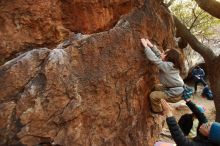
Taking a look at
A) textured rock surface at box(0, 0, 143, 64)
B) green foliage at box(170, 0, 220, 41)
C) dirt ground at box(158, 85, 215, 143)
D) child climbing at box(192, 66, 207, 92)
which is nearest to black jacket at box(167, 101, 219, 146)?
textured rock surface at box(0, 0, 143, 64)

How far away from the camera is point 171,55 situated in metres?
6.85

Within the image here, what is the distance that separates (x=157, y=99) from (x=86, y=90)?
184 centimetres

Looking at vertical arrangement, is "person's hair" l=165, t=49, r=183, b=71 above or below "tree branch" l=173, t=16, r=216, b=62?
below

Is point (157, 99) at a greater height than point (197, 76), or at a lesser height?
lesser

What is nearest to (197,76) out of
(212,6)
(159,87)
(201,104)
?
(201,104)

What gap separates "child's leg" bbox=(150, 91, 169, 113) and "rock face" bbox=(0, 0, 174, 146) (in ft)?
0.53

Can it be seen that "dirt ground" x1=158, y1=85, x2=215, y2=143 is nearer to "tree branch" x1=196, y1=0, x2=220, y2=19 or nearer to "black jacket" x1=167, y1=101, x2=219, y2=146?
"tree branch" x1=196, y1=0, x2=220, y2=19

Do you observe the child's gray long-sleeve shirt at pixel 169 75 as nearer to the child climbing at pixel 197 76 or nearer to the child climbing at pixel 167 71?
the child climbing at pixel 167 71

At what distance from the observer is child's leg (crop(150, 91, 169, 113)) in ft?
23.8

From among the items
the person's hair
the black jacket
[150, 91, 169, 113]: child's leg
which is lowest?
the black jacket

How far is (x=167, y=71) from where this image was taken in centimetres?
689

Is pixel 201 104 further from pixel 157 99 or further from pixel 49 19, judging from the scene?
pixel 49 19

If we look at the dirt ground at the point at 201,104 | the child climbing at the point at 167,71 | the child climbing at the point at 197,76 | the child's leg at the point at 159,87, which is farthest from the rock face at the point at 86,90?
the child climbing at the point at 197,76

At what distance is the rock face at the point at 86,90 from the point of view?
5.86 meters
